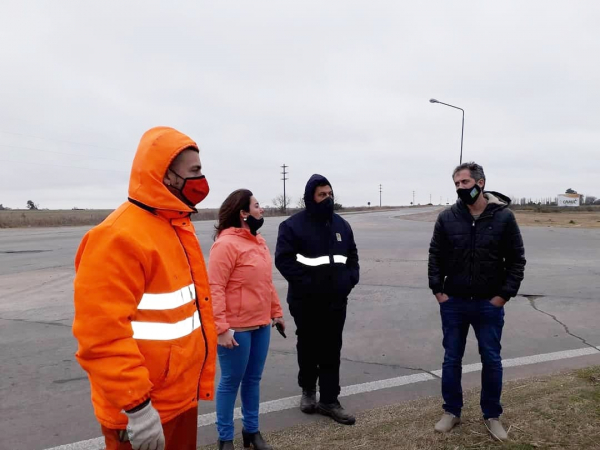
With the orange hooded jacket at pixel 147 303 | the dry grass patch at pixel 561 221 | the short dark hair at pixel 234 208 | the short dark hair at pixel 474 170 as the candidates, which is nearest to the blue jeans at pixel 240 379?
the short dark hair at pixel 234 208

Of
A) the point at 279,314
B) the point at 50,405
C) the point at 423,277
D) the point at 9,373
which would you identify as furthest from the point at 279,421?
the point at 423,277

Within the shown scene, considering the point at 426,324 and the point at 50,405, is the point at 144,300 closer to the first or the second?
the point at 50,405

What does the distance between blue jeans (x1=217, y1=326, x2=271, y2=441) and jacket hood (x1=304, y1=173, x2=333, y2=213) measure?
1109mm

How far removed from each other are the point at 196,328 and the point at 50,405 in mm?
2821

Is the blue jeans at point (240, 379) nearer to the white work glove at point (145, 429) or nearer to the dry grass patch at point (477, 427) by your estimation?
the dry grass patch at point (477, 427)

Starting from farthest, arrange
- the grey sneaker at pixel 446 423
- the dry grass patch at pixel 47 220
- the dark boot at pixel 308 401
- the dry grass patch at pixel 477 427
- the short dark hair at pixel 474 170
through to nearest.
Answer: the dry grass patch at pixel 47 220, the dark boot at pixel 308 401, the short dark hair at pixel 474 170, the grey sneaker at pixel 446 423, the dry grass patch at pixel 477 427

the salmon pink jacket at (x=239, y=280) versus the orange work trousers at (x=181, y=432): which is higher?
the salmon pink jacket at (x=239, y=280)

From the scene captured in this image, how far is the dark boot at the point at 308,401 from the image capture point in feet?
13.1

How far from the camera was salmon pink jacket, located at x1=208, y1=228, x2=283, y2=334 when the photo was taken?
3.33 m

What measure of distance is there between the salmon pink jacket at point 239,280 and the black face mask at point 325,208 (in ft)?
2.14

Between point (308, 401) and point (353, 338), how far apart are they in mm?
2119

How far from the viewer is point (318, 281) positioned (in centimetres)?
388

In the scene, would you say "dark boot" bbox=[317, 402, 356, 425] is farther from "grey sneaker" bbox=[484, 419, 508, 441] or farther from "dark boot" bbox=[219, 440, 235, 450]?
"grey sneaker" bbox=[484, 419, 508, 441]

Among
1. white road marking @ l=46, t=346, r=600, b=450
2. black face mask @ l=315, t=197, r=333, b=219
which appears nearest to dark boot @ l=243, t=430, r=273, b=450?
white road marking @ l=46, t=346, r=600, b=450
